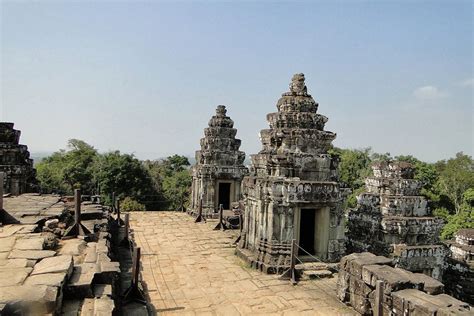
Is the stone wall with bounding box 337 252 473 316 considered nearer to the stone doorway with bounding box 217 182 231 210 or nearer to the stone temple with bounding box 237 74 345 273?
the stone temple with bounding box 237 74 345 273

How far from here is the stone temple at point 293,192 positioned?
9727 millimetres

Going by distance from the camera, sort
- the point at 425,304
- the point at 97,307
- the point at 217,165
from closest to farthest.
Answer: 1. the point at 97,307
2. the point at 425,304
3. the point at 217,165

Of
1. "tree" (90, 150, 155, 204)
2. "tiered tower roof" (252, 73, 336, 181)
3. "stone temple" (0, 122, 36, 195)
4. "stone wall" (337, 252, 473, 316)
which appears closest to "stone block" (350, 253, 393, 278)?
"stone wall" (337, 252, 473, 316)

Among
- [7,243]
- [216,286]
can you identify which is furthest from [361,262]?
[7,243]

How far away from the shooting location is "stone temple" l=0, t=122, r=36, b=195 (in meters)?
13.3

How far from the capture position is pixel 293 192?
9.63m

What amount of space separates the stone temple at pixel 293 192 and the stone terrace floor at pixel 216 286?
0.76 m

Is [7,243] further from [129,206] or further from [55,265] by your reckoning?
[129,206]

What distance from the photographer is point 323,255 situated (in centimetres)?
1027

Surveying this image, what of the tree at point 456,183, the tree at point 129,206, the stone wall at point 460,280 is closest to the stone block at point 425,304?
the stone wall at point 460,280

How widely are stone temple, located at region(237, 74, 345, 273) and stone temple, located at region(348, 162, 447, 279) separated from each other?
1283mm

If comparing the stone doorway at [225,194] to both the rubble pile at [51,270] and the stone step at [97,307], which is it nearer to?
the rubble pile at [51,270]

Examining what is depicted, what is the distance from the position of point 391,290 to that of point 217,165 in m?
12.7

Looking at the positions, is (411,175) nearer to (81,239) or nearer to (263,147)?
(263,147)
